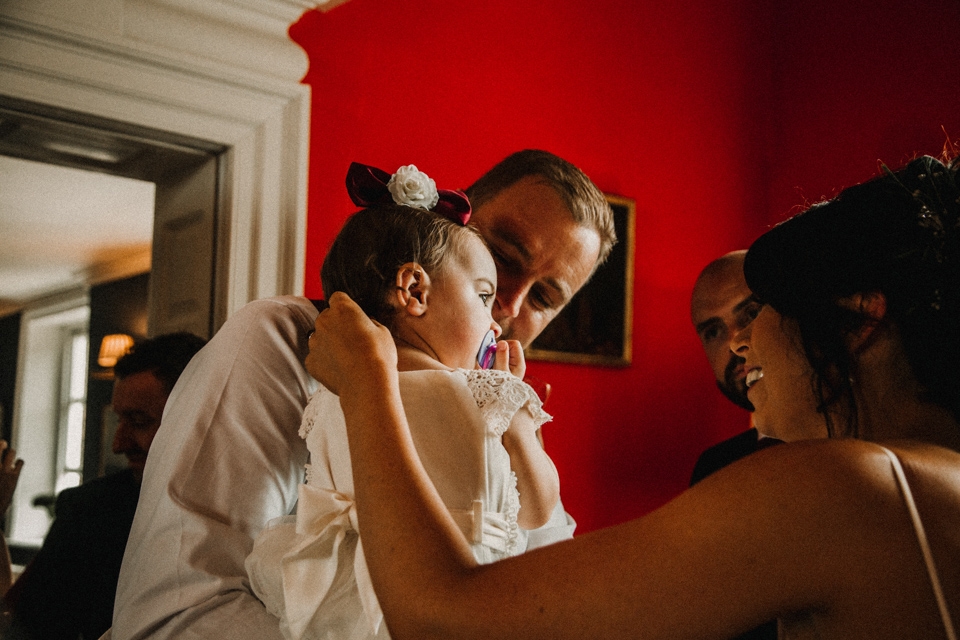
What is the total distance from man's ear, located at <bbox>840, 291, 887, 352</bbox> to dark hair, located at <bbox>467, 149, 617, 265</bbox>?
3.89ft

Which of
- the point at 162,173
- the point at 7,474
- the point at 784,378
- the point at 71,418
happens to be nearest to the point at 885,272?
the point at 784,378

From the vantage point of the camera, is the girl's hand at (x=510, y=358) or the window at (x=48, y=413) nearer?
the girl's hand at (x=510, y=358)

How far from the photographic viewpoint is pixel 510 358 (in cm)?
197

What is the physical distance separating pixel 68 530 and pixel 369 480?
224 centimetres

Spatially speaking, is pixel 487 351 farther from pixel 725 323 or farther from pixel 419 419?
pixel 725 323

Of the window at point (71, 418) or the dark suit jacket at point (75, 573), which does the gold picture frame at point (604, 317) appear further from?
the window at point (71, 418)

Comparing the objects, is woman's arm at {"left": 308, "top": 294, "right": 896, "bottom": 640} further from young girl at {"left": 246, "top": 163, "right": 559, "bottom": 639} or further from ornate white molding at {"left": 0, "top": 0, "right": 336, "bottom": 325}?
ornate white molding at {"left": 0, "top": 0, "right": 336, "bottom": 325}

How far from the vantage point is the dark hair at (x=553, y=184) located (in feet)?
7.60

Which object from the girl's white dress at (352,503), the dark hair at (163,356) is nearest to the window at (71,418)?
the dark hair at (163,356)

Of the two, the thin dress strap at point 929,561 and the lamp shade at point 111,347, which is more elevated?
the lamp shade at point 111,347

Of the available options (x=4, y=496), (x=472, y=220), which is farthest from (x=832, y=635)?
(x=4, y=496)

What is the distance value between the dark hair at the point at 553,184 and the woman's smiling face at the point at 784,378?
105 centimetres

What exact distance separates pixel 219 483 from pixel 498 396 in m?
0.50

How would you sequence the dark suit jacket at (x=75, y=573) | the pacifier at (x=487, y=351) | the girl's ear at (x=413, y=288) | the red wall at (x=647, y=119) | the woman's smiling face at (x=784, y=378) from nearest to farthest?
the woman's smiling face at (x=784, y=378) < the girl's ear at (x=413, y=288) < the pacifier at (x=487, y=351) < the dark suit jacket at (x=75, y=573) < the red wall at (x=647, y=119)
